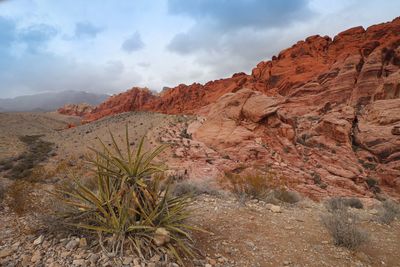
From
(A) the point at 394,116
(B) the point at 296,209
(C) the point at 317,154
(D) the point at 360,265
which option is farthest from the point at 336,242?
(A) the point at 394,116

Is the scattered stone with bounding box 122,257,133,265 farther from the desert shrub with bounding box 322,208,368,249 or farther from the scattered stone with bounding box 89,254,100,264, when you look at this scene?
the desert shrub with bounding box 322,208,368,249

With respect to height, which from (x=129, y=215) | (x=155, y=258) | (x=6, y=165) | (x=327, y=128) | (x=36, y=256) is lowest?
(x=6, y=165)

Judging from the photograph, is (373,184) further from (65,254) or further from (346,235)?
(65,254)

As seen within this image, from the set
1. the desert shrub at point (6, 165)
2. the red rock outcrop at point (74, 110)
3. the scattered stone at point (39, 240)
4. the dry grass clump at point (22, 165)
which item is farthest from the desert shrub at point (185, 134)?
the red rock outcrop at point (74, 110)

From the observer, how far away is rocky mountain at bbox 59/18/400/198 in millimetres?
12203

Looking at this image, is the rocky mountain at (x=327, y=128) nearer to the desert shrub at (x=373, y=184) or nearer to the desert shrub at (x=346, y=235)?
the desert shrub at (x=373, y=184)

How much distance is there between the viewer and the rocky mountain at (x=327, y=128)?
1220cm

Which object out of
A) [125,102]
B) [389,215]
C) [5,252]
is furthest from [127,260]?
[125,102]

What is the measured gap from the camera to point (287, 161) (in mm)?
12523

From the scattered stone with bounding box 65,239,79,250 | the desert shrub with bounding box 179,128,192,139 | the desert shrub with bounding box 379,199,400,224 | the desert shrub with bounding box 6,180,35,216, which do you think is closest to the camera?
the scattered stone with bounding box 65,239,79,250

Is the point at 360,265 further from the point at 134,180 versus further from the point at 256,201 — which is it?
the point at 134,180

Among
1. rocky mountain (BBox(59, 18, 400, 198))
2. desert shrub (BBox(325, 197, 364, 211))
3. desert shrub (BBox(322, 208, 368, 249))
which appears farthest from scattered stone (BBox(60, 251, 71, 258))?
rocky mountain (BBox(59, 18, 400, 198))

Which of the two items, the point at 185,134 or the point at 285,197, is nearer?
the point at 285,197

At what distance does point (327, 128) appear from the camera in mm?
16547
